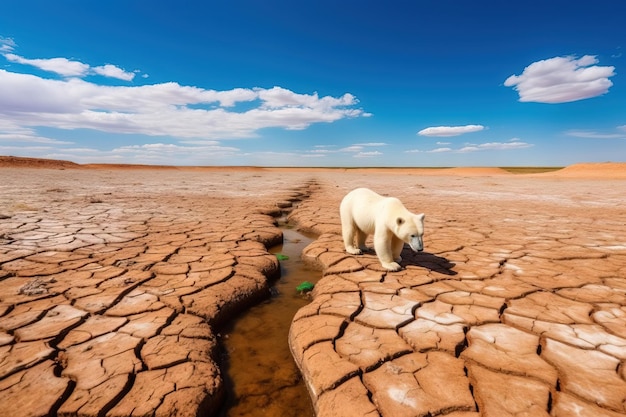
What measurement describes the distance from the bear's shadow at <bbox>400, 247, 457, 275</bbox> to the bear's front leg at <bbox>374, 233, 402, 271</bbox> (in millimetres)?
250

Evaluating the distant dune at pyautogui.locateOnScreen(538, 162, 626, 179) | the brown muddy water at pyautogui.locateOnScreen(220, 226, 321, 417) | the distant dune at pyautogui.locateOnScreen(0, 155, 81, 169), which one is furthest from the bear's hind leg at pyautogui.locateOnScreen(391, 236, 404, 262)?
the distant dune at pyautogui.locateOnScreen(0, 155, 81, 169)

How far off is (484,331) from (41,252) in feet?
14.4

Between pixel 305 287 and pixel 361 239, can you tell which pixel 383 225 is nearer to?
pixel 361 239

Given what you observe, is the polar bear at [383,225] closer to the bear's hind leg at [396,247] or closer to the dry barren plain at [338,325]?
the bear's hind leg at [396,247]

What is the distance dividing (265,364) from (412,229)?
5.23 feet

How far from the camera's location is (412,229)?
269 centimetres

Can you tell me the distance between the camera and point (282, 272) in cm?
353

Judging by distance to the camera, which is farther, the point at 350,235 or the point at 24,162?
the point at 24,162

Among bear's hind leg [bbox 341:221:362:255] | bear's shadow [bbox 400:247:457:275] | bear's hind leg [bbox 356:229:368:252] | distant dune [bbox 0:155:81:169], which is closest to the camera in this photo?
bear's shadow [bbox 400:247:457:275]

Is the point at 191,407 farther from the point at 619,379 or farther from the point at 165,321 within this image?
the point at 619,379

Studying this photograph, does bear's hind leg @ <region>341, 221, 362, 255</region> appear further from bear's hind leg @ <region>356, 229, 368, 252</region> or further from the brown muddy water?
the brown muddy water

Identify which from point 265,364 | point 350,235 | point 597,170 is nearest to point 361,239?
point 350,235

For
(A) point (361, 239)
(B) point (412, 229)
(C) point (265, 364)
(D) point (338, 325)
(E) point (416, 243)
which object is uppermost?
(B) point (412, 229)

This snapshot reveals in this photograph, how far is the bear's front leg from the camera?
3.01m
